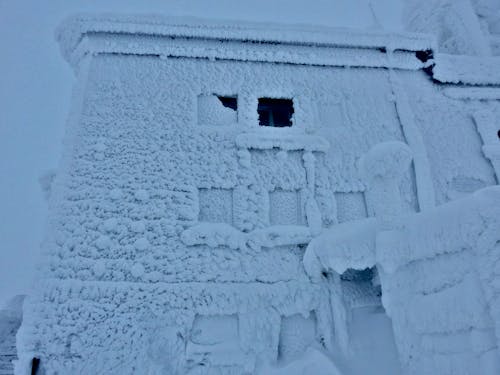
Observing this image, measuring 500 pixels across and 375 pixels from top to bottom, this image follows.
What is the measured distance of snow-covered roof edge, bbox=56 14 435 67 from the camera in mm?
8750

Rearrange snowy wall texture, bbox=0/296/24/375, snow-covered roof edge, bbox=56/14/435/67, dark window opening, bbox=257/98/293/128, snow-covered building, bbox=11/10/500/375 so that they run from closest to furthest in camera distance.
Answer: snow-covered building, bbox=11/10/500/375 → snowy wall texture, bbox=0/296/24/375 → snow-covered roof edge, bbox=56/14/435/67 → dark window opening, bbox=257/98/293/128

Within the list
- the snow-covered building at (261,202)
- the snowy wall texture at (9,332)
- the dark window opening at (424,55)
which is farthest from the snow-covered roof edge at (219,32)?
the snowy wall texture at (9,332)

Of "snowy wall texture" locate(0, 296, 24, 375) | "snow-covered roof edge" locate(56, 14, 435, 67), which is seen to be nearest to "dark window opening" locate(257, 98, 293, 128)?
"snow-covered roof edge" locate(56, 14, 435, 67)

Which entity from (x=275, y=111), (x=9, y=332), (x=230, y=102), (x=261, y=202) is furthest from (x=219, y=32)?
→ (x=9, y=332)

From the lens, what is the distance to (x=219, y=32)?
8.98 meters

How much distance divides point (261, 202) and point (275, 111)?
8.21ft

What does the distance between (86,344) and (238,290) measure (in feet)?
8.96

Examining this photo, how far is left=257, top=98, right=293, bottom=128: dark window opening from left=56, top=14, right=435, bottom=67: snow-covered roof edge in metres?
1.46

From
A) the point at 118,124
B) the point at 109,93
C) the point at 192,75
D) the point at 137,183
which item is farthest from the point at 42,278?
the point at 192,75

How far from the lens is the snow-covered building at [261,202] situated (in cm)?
512

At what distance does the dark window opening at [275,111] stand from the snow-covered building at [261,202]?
1.5 inches

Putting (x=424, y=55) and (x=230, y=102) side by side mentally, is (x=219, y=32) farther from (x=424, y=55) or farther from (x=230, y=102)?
(x=424, y=55)

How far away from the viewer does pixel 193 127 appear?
8289mm

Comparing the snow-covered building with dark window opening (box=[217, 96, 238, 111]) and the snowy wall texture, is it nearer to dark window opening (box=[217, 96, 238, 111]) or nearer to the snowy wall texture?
dark window opening (box=[217, 96, 238, 111])
